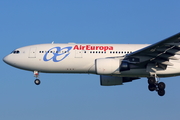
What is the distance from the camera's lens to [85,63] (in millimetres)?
41094

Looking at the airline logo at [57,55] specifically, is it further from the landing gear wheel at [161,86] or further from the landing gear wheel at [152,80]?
the landing gear wheel at [161,86]

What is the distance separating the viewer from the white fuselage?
4109cm

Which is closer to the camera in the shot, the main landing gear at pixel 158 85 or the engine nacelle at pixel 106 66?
the engine nacelle at pixel 106 66

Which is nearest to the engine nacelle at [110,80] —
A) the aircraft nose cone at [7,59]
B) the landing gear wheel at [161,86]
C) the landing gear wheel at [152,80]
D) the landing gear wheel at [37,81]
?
the landing gear wheel at [152,80]

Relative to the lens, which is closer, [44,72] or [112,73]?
[112,73]

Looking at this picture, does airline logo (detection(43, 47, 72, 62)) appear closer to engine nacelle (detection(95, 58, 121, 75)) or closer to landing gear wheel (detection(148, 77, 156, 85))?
engine nacelle (detection(95, 58, 121, 75))

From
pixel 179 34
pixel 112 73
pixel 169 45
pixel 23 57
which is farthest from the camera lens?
pixel 23 57

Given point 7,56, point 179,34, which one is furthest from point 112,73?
point 7,56

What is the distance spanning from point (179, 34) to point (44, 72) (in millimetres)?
14167

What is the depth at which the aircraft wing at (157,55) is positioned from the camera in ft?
120

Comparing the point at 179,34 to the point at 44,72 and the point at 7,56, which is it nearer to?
the point at 44,72

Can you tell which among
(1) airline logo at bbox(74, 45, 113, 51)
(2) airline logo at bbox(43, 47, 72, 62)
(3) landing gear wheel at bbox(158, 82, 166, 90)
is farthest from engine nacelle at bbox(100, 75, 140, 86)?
(2) airline logo at bbox(43, 47, 72, 62)

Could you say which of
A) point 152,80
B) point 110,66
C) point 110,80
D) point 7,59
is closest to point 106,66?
point 110,66

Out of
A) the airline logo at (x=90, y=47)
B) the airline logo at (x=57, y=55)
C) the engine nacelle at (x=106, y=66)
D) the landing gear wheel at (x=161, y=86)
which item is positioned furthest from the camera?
the airline logo at (x=90, y=47)
